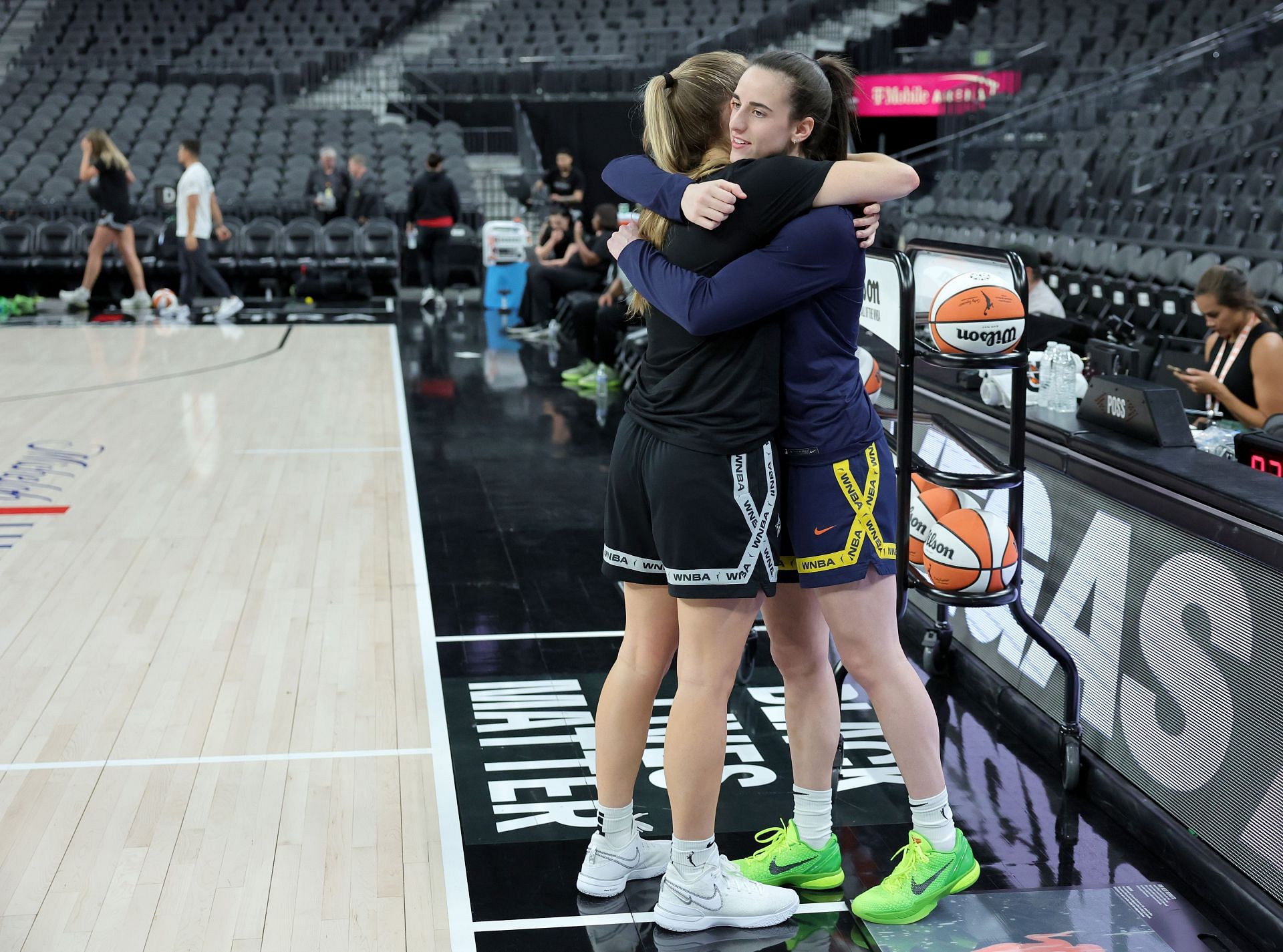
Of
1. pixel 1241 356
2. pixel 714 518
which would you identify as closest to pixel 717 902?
pixel 714 518

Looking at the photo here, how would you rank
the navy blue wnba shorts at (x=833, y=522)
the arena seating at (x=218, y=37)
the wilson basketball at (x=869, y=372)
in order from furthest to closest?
the arena seating at (x=218, y=37)
the wilson basketball at (x=869, y=372)
the navy blue wnba shorts at (x=833, y=522)

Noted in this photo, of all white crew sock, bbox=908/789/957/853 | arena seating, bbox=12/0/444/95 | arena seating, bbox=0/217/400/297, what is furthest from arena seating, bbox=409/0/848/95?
white crew sock, bbox=908/789/957/853

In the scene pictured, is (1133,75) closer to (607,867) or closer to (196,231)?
(196,231)

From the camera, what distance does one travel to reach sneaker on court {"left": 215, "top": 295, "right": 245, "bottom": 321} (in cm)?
1221

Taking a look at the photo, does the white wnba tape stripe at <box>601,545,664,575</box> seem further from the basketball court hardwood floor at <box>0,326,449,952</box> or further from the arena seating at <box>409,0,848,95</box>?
the arena seating at <box>409,0,848,95</box>

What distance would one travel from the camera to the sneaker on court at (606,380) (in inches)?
339

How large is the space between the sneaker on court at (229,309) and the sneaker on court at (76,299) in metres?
1.33

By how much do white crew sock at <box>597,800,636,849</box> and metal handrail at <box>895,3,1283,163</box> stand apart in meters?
14.8

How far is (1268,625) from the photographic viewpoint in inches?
97.3

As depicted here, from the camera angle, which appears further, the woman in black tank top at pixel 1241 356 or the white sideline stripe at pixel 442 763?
the woman in black tank top at pixel 1241 356

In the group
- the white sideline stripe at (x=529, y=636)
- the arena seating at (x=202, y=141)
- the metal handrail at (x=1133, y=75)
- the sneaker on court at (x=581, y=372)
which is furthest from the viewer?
the arena seating at (x=202, y=141)

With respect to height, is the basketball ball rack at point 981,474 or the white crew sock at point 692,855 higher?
the basketball ball rack at point 981,474

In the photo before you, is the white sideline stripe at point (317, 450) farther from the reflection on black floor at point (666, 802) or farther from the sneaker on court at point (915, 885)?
the sneaker on court at point (915, 885)

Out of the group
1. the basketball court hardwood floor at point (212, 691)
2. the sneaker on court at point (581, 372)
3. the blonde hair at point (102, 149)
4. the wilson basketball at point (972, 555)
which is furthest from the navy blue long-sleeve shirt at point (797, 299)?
the blonde hair at point (102, 149)
